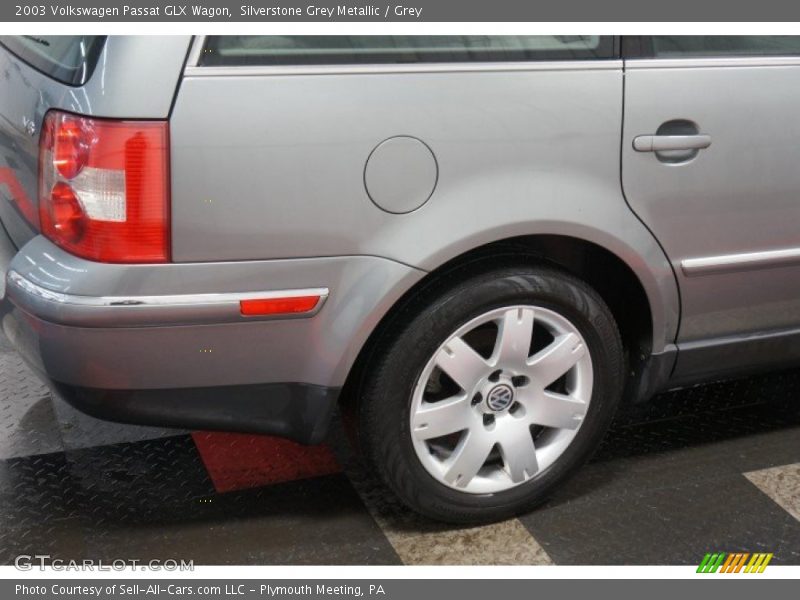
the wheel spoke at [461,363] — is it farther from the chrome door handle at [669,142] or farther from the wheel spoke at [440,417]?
the chrome door handle at [669,142]

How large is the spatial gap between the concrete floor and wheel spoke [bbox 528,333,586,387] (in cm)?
38

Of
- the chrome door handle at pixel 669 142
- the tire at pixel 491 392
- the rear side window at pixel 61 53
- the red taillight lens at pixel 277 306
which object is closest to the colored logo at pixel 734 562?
the tire at pixel 491 392

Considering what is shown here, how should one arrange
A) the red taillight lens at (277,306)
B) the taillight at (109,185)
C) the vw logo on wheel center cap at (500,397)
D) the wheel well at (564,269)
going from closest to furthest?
the taillight at (109,185) < the red taillight lens at (277,306) < the wheel well at (564,269) < the vw logo on wheel center cap at (500,397)

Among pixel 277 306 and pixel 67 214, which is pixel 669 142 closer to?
pixel 277 306

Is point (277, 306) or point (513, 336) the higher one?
point (277, 306)

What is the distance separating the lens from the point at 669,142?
2.23m

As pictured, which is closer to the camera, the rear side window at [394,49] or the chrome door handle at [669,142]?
the rear side window at [394,49]

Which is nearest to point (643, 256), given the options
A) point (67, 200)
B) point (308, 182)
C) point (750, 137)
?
point (750, 137)

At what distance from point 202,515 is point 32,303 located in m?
0.71

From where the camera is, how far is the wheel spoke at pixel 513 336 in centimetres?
224

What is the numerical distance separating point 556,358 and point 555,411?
0.14 meters

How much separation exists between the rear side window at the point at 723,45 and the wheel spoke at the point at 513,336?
630 millimetres

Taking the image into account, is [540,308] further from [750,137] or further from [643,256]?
[750,137]

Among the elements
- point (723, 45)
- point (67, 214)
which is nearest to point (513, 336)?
point (723, 45)
